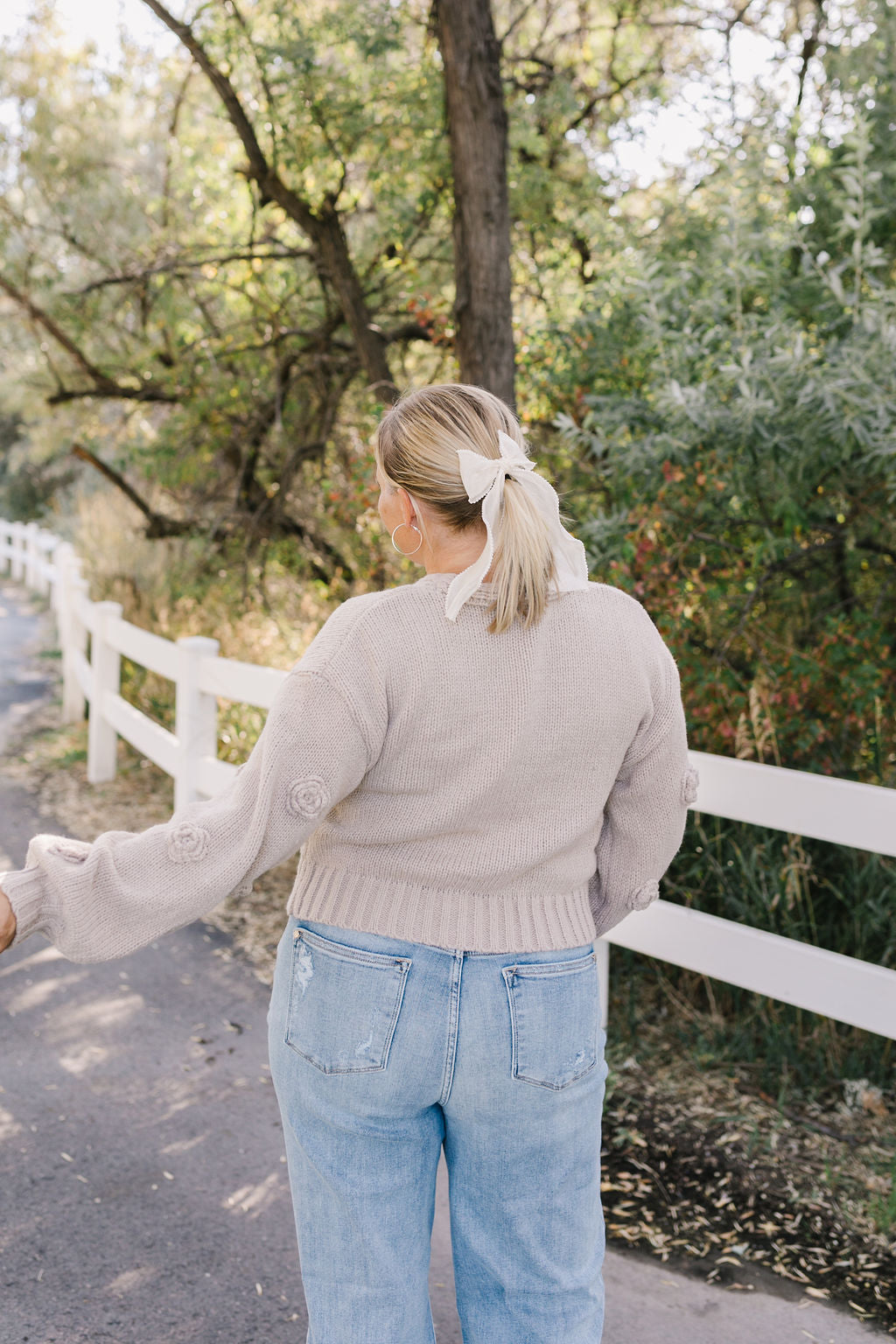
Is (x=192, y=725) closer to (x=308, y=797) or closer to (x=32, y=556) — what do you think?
(x=308, y=797)

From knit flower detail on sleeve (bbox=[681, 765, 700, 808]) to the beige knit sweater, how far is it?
21 cm

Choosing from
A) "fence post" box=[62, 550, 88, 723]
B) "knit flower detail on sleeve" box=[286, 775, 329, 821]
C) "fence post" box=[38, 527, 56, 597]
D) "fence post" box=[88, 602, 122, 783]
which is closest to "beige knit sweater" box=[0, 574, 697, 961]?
"knit flower detail on sleeve" box=[286, 775, 329, 821]

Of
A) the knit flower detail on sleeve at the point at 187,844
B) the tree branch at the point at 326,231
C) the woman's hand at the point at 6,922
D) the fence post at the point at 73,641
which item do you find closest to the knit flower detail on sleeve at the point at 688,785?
the knit flower detail on sleeve at the point at 187,844

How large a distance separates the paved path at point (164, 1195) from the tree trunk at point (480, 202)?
9.97ft

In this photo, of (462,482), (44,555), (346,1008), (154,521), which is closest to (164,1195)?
(346,1008)

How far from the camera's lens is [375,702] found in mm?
1517

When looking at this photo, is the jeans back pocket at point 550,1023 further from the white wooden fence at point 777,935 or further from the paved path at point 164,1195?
the white wooden fence at point 777,935

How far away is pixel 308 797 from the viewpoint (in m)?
1.52

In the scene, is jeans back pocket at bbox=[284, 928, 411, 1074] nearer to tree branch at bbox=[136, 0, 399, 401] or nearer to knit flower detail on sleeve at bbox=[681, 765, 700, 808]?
knit flower detail on sleeve at bbox=[681, 765, 700, 808]

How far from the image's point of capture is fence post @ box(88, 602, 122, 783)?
7212mm

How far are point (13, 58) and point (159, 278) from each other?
241 centimetres

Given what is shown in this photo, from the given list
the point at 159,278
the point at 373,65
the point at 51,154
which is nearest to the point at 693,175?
the point at 373,65

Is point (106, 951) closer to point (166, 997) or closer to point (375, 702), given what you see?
point (375, 702)

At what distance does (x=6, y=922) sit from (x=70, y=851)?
0.13 metres
